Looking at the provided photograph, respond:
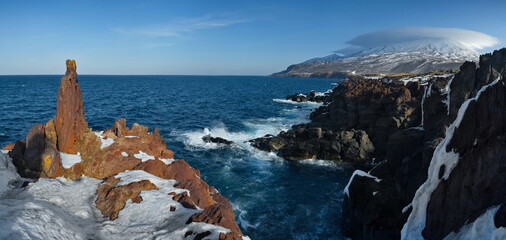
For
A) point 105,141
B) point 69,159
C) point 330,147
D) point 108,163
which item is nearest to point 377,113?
point 330,147

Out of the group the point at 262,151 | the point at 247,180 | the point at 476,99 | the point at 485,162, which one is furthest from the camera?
the point at 262,151

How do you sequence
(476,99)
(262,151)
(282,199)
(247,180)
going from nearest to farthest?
(476,99) → (282,199) → (247,180) → (262,151)

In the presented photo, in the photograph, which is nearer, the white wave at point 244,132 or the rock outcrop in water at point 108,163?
the rock outcrop in water at point 108,163

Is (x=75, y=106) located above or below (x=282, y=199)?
above

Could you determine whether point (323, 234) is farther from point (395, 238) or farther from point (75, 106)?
point (75, 106)

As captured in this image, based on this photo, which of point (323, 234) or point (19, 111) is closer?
point (323, 234)

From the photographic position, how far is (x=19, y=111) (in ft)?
217

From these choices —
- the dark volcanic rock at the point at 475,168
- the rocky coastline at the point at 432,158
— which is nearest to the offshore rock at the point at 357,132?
the rocky coastline at the point at 432,158

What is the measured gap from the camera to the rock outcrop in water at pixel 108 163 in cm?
1603

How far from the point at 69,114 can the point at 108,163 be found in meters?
4.41

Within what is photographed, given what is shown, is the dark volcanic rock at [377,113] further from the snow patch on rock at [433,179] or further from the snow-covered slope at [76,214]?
the snow-covered slope at [76,214]

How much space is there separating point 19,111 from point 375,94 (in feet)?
253

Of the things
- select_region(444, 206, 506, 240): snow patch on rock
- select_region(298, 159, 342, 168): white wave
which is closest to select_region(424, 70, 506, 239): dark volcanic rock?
select_region(444, 206, 506, 240): snow patch on rock

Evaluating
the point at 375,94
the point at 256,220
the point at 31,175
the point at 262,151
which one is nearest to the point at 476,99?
the point at 256,220
